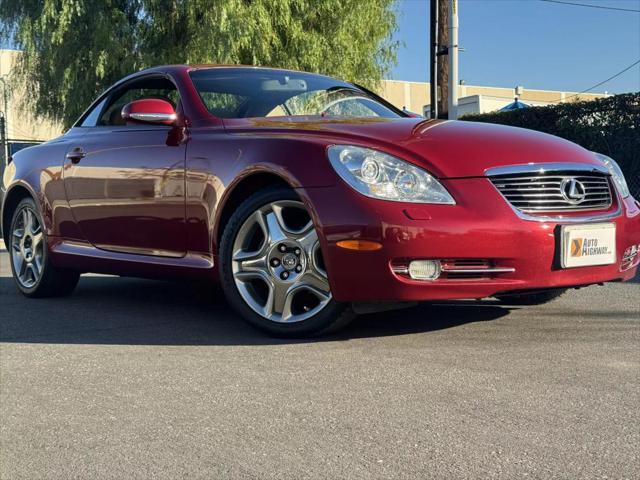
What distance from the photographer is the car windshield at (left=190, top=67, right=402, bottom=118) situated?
473 cm

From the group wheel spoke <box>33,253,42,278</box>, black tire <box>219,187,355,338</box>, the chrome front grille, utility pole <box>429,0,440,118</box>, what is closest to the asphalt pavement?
black tire <box>219,187,355,338</box>

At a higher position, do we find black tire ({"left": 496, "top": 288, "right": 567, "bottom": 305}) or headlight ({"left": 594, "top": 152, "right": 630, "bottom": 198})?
headlight ({"left": 594, "top": 152, "right": 630, "bottom": 198})

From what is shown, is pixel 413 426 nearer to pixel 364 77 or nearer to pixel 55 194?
pixel 55 194

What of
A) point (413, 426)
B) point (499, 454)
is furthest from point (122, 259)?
point (499, 454)

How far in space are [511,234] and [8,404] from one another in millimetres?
2193

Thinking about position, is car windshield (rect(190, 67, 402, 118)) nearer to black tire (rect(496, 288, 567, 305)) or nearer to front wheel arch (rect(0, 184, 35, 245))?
black tire (rect(496, 288, 567, 305))

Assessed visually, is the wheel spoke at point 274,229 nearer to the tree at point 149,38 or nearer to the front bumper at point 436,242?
the front bumper at point 436,242

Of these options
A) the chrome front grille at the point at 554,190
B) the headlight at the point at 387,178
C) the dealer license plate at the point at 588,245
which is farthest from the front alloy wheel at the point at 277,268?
the dealer license plate at the point at 588,245

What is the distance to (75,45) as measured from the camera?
1552 centimetres

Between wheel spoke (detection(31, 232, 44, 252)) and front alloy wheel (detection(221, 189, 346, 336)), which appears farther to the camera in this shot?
wheel spoke (detection(31, 232, 44, 252))

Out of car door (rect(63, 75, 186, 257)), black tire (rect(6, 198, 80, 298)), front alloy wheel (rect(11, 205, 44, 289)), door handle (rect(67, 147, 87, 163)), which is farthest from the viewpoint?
front alloy wheel (rect(11, 205, 44, 289))

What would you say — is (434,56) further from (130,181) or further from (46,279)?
(130,181)

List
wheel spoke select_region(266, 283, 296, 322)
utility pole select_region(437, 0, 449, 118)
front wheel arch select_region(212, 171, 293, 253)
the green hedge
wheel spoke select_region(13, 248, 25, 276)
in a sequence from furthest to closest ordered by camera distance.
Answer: utility pole select_region(437, 0, 449, 118) < the green hedge < wheel spoke select_region(13, 248, 25, 276) < front wheel arch select_region(212, 171, 293, 253) < wheel spoke select_region(266, 283, 296, 322)

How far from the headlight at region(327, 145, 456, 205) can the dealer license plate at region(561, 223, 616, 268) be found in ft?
1.95
